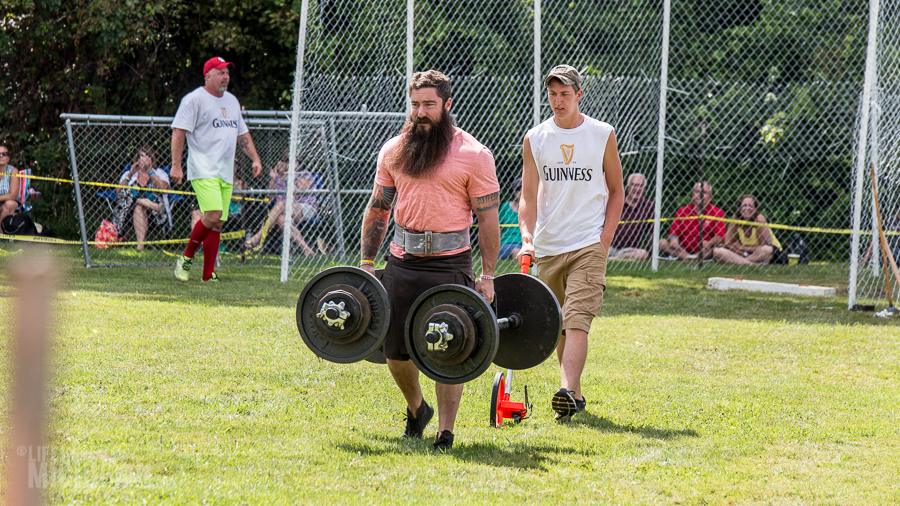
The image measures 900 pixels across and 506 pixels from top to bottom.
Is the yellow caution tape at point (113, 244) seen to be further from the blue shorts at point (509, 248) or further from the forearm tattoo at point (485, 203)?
the forearm tattoo at point (485, 203)

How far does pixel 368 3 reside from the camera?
1016 cm

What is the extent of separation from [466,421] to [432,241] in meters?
1.15

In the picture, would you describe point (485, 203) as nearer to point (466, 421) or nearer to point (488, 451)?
point (488, 451)

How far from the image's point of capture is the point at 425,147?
4.14 m

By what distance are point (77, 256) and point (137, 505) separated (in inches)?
369

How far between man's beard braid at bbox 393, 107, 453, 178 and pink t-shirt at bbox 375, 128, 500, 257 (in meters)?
0.03

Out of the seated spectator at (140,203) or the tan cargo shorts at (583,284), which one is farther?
the seated spectator at (140,203)

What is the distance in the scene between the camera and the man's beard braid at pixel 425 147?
4.14m

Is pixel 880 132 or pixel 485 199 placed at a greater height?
pixel 880 132

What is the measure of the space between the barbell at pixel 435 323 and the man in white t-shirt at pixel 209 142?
17.4 feet

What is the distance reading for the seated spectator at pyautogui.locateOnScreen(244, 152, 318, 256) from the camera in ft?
35.3

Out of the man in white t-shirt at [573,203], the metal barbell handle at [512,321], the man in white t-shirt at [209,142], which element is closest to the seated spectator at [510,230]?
the man in white t-shirt at [209,142]

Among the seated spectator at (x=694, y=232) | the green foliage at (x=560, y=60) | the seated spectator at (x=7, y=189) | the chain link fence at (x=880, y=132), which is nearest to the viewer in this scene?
the chain link fence at (x=880, y=132)

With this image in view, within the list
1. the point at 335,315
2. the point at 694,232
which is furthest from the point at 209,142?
the point at 694,232
